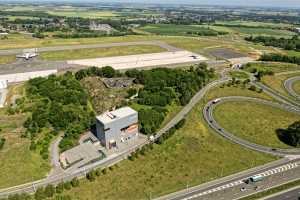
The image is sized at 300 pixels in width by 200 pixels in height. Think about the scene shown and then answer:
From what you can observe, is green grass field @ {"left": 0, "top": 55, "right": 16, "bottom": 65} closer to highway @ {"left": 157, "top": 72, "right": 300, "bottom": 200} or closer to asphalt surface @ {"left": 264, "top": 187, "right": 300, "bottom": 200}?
highway @ {"left": 157, "top": 72, "right": 300, "bottom": 200}

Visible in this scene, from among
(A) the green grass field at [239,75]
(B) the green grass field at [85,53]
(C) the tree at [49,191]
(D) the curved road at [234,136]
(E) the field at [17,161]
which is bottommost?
(E) the field at [17,161]

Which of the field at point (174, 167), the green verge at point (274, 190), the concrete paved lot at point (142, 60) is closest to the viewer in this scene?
the green verge at point (274, 190)

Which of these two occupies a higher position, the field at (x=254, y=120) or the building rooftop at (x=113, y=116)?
the building rooftop at (x=113, y=116)

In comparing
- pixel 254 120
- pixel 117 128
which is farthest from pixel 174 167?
pixel 254 120

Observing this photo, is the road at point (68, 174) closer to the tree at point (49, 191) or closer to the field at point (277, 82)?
the tree at point (49, 191)

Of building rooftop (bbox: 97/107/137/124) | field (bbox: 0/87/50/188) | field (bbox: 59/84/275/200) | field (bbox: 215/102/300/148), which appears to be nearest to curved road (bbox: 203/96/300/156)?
field (bbox: 215/102/300/148)

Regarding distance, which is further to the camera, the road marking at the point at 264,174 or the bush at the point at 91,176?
the bush at the point at 91,176

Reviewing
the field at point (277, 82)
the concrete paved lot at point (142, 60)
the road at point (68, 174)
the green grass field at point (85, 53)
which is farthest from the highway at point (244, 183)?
the green grass field at point (85, 53)
